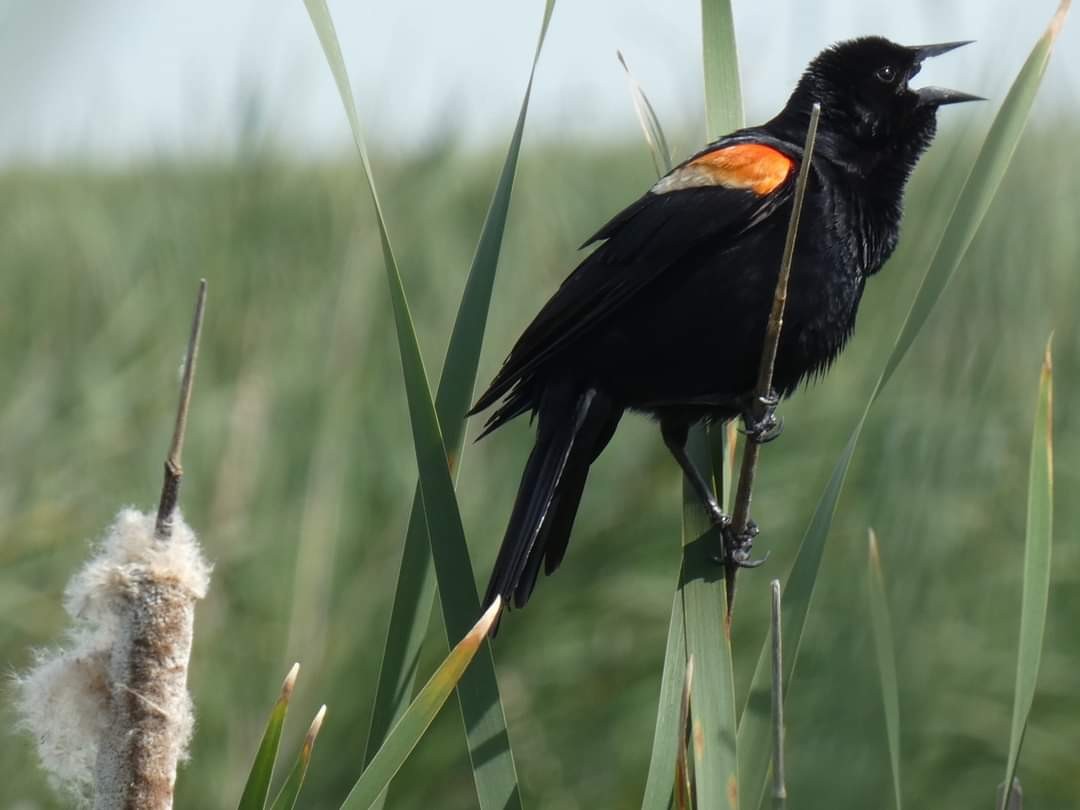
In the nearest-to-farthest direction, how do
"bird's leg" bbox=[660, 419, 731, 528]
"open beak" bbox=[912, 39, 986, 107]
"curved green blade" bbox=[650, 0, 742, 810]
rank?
"curved green blade" bbox=[650, 0, 742, 810], "bird's leg" bbox=[660, 419, 731, 528], "open beak" bbox=[912, 39, 986, 107]

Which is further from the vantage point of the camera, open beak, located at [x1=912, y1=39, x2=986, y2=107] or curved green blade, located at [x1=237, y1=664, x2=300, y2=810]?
open beak, located at [x1=912, y1=39, x2=986, y2=107]

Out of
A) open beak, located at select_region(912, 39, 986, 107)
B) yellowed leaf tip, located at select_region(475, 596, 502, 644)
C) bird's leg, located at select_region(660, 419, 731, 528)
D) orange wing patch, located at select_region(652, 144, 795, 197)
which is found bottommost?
yellowed leaf tip, located at select_region(475, 596, 502, 644)

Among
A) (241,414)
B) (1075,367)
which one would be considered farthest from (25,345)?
(1075,367)

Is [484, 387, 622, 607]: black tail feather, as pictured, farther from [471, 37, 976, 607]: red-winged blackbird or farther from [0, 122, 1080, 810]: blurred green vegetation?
[0, 122, 1080, 810]: blurred green vegetation

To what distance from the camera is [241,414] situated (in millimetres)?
2199

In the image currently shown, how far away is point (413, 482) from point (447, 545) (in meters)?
1.27

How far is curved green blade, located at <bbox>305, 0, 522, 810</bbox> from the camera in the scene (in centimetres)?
103

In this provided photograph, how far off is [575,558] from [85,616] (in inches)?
52.0

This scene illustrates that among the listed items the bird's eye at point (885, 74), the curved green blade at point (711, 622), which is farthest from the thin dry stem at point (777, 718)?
the bird's eye at point (885, 74)

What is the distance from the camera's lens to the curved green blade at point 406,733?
3.12ft

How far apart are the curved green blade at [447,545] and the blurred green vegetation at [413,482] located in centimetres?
96

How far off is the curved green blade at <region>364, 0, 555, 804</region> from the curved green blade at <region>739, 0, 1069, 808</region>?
0.29 m

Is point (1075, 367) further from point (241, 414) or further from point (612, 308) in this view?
point (241, 414)

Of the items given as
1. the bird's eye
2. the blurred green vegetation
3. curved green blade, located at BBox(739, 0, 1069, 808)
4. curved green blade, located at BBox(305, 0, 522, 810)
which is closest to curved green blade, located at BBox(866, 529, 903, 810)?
curved green blade, located at BBox(739, 0, 1069, 808)
